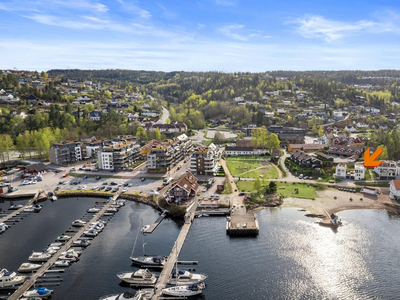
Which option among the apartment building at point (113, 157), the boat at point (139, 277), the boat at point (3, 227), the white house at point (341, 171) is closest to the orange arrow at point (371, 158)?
the white house at point (341, 171)

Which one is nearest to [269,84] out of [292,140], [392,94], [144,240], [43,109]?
[392,94]

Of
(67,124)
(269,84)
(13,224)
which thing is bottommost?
(13,224)

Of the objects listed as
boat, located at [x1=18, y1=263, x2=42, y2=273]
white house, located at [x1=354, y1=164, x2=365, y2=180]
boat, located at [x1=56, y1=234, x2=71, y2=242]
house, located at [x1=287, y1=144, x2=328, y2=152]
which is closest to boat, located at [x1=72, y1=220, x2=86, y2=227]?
boat, located at [x1=56, y1=234, x2=71, y2=242]

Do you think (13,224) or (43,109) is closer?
(13,224)

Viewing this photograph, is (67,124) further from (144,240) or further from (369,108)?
(369,108)

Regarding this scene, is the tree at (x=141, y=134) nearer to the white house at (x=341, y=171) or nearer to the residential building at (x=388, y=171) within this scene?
the white house at (x=341, y=171)

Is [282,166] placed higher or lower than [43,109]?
lower

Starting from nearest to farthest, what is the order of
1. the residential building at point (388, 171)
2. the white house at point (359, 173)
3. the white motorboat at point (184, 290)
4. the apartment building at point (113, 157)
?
the white motorboat at point (184, 290), the residential building at point (388, 171), the white house at point (359, 173), the apartment building at point (113, 157)
